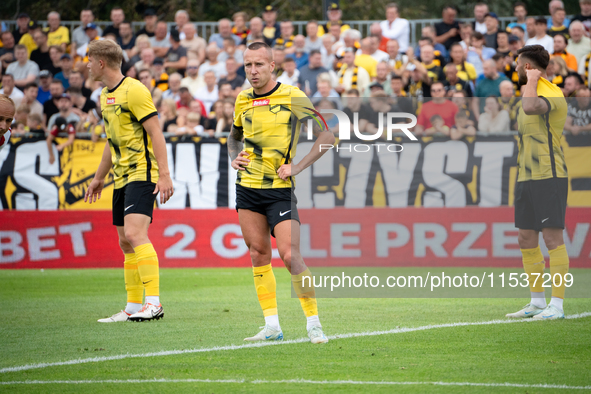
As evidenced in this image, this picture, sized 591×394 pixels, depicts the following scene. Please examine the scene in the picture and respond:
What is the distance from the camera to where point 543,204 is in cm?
745

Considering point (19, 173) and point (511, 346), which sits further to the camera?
point (19, 173)

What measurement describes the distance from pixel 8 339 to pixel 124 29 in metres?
12.8

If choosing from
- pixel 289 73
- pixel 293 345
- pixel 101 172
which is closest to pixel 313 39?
pixel 289 73

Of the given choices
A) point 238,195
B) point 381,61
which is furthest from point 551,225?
point 381,61

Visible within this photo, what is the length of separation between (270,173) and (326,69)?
33.3 ft

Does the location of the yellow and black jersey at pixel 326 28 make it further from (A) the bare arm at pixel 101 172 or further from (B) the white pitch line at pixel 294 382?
(B) the white pitch line at pixel 294 382

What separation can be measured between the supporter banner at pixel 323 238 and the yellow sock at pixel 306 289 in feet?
17.6

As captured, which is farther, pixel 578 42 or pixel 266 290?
pixel 578 42

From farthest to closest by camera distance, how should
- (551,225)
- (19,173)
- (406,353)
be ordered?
(19,173), (551,225), (406,353)

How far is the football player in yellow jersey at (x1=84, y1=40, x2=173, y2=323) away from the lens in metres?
Result: 7.52

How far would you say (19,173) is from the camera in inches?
567

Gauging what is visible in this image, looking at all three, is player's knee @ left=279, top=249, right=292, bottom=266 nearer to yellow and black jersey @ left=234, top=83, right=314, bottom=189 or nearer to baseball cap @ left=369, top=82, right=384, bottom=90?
yellow and black jersey @ left=234, top=83, right=314, bottom=189

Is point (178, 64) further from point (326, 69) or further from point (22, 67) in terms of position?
point (326, 69)

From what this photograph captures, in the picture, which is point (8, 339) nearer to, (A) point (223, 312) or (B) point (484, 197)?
(A) point (223, 312)
